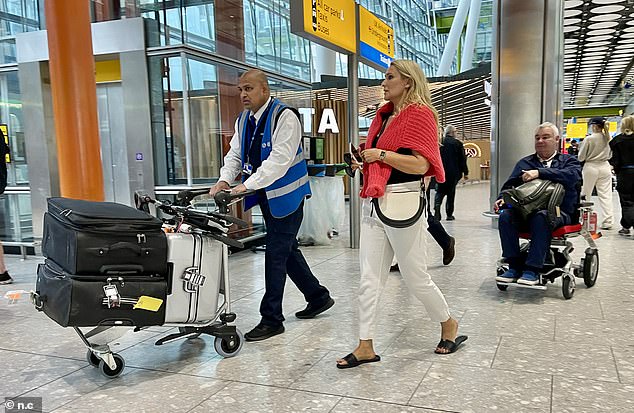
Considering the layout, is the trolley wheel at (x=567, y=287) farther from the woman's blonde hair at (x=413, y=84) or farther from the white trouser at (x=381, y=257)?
the woman's blonde hair at (x=413, y=84)

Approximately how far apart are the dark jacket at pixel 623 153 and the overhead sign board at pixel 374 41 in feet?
10.7

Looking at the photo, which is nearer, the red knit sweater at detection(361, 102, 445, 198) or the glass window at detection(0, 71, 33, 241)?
the red knit sweater at detection(361, 102, 445, 198)

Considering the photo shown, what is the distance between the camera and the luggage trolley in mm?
2697

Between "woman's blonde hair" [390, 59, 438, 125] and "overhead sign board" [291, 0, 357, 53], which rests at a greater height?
"overhead sign board" [291, 0, 357, 53]

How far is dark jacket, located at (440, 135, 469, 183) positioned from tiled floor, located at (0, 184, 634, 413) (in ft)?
13.4

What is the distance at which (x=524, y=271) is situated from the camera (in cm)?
405

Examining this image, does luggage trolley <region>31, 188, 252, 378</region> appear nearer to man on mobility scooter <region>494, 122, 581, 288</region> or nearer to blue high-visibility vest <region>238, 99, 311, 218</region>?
blue high-visibility vest <region>238, 99, 311, 218</region>

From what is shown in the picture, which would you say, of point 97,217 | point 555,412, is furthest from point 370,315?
point 97,217

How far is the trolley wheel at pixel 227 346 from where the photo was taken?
2947 mm

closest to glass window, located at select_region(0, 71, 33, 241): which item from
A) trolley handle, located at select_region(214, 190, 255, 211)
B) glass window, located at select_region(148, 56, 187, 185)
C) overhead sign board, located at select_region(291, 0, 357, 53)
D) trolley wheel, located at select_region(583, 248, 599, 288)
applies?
glass window, located at select_region(148, 56, 187, 185)

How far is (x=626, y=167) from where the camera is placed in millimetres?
7086

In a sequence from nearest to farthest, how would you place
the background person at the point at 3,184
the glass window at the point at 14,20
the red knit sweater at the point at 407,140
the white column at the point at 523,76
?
1. the red knit sweater at the point at 407,140
2. the background person at the point at 3,184
3. the glass window at the point at 14,20
4. the white column at the point at 523,76

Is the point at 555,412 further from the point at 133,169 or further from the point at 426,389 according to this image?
the point at 133,169

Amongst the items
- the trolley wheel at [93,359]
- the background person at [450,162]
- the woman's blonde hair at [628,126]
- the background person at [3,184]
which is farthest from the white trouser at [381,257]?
the woman's blonde hair at [628,126]
